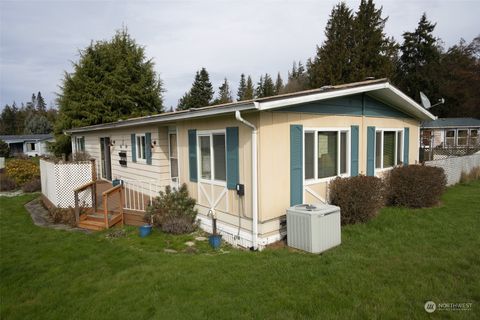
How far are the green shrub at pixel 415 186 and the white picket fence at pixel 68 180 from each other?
8.61 m

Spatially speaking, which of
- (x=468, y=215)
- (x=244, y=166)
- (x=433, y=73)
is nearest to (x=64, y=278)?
(x=244, y=166)

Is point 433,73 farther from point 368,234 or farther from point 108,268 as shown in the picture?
point 108,268

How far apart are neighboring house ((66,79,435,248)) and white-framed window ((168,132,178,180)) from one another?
0.03 metres

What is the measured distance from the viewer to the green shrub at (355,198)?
20.8 feet

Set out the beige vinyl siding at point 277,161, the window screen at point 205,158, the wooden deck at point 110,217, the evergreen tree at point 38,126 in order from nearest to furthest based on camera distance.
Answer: the beige vinyl siding at point 277,161, the window screen at point 205,158, the wooden deck at point 110,217, the evergreen tree at point 38,126

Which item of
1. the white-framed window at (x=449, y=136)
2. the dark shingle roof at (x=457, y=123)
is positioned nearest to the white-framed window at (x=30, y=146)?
the dark shingle roof at (x=457, y=123)

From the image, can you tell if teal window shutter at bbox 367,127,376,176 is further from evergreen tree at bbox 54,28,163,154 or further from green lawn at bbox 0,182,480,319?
evergreen tree at bbox 54,28,163,154

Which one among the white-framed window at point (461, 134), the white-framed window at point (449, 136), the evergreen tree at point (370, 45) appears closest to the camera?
the evergreen tree at point (370, 45)

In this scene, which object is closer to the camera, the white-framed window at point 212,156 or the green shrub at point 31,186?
the white-framed window at point 212,156

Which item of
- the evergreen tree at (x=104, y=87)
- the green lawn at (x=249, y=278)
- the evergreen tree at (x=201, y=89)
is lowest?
the green lawn at (x=249, y=278)

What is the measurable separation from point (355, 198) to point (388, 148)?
3541 mm

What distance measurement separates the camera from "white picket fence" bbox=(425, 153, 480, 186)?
11.3m

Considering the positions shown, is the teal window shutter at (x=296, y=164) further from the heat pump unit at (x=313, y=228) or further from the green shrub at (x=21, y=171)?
the green shrub at (x=21, y=171)

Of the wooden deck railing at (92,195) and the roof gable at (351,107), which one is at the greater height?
the roof gable at (351,107)
